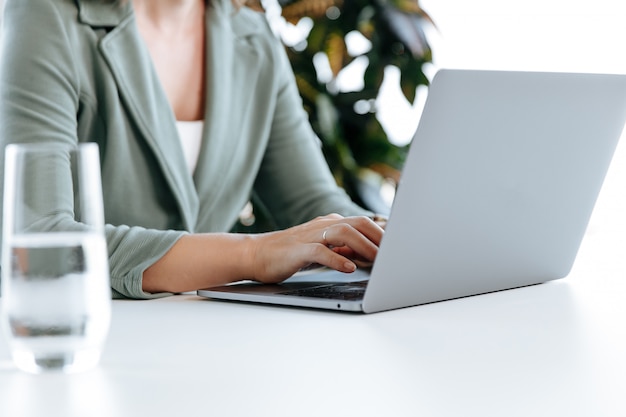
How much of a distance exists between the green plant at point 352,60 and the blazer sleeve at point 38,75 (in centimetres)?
125

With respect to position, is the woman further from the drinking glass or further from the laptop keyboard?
the drinking glass

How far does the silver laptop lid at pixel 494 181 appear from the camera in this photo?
83 centimetres

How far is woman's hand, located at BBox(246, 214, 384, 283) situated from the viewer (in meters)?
1.01

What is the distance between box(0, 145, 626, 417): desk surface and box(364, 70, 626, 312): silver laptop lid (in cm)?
5

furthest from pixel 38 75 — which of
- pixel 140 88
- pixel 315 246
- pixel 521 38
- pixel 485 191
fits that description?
pixel 521 38

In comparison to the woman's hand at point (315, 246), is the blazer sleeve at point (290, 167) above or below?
below

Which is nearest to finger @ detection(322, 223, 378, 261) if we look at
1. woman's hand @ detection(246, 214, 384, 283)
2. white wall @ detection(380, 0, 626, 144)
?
woman's hand @ detection(246, 214, 384, 283)

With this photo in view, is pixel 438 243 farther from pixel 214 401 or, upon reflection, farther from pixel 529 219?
pixel 214 401

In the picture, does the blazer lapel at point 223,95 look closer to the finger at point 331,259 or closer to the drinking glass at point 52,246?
the finger at point 331,259

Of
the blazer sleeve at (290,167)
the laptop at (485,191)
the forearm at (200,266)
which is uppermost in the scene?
the laptop at (485,191)

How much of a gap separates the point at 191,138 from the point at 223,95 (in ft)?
0.35

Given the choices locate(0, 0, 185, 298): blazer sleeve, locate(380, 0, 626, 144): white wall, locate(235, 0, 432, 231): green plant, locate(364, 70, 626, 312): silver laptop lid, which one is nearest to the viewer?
locate(364, 70, 626, 312): silver laptop lid

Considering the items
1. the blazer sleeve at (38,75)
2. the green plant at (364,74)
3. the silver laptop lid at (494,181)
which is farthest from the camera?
the green plant at (364,74)

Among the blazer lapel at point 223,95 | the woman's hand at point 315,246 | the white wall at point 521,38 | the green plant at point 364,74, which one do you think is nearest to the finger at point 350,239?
the woman's hand at point 315,246
